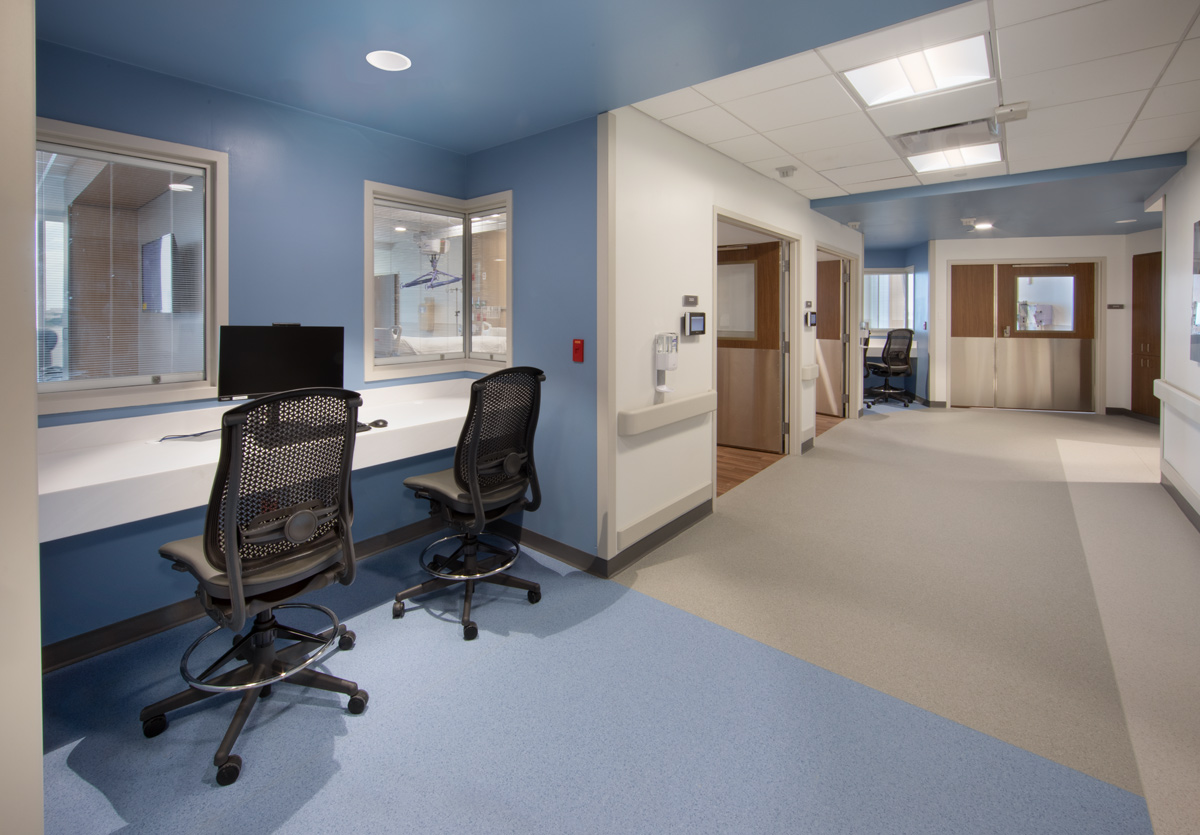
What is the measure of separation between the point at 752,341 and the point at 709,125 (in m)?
2.45

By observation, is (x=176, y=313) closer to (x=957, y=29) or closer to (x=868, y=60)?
(x=868, y=60)

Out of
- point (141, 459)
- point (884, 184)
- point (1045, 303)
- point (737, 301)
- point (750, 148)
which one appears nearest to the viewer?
point (141, 459)

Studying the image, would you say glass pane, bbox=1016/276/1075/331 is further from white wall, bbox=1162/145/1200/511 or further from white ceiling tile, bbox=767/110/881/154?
white ceiling tile, bbox=767/110/881/154

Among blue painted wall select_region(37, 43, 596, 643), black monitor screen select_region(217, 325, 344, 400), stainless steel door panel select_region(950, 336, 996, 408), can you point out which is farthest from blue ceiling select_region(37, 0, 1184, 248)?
stainless steel door panel select_region(950, 336, 996, 408)

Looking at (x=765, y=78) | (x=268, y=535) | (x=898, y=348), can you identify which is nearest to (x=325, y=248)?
(x=268, y=535)

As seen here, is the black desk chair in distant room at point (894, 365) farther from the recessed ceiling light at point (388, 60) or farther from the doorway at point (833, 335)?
the recessed ceiling light at point (388, 60)

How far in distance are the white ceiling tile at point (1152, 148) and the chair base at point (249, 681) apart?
205 inches

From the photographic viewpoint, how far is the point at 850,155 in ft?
13.0

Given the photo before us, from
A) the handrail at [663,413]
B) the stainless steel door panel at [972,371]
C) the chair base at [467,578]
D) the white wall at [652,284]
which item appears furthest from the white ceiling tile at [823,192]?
the stainless steel door panel at [972,371]

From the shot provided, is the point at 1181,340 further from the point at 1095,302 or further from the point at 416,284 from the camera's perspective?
the point at 416,284

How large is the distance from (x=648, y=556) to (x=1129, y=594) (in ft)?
7.19

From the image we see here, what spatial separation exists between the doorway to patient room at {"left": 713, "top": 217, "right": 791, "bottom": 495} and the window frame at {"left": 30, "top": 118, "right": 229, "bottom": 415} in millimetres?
3578

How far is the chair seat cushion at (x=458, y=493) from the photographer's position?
7.99 ft

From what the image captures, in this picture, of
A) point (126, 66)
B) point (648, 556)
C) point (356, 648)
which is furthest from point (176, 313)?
point (648, 556)
